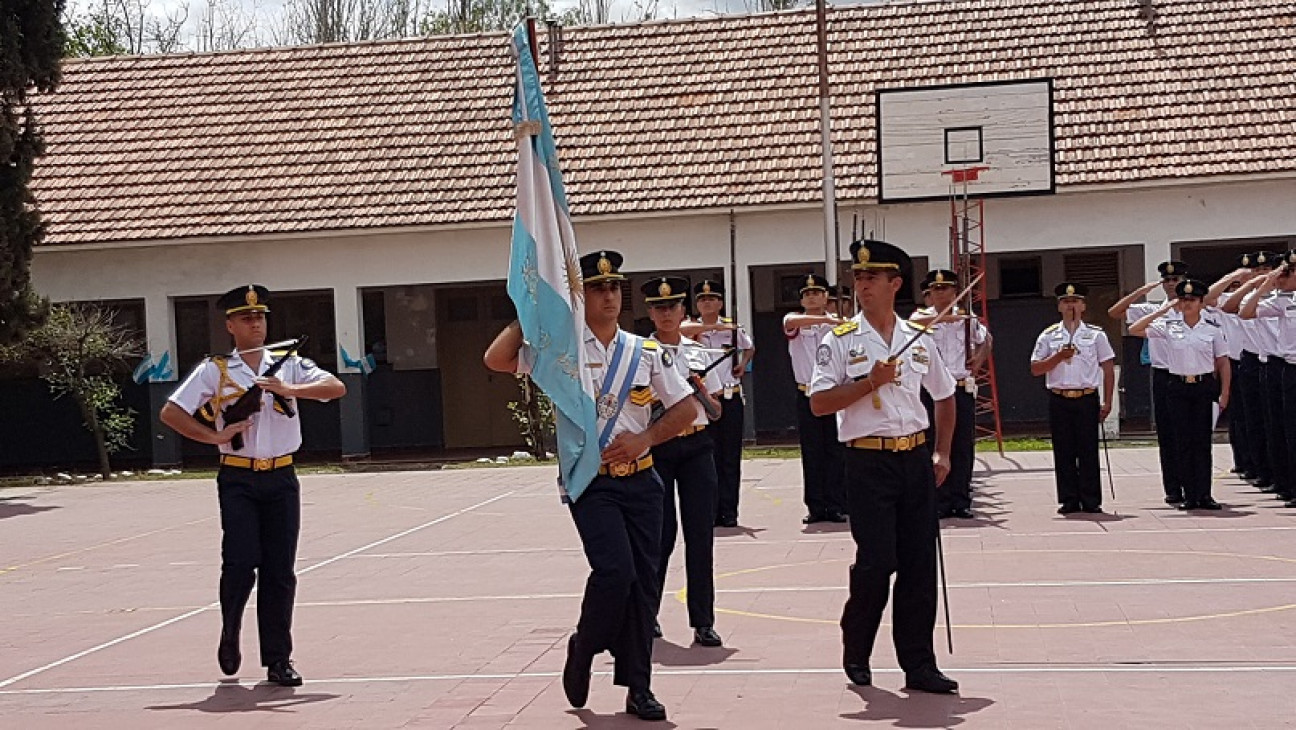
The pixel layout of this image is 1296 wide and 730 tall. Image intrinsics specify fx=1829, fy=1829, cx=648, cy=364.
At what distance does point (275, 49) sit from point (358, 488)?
44.9 ft

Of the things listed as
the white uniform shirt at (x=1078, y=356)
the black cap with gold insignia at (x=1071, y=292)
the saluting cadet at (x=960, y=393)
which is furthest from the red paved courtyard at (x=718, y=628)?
the black cap with gold insignia at (x=1071, y=292)

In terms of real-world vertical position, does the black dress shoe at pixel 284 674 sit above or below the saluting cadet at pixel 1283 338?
below

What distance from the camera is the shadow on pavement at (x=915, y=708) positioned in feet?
25.5

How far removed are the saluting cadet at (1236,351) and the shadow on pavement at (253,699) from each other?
983 centimetres

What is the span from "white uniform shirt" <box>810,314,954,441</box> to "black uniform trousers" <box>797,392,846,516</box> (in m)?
7.48

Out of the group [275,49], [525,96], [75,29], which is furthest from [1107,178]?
[75,29]

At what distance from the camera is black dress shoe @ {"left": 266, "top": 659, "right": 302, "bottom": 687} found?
9.38 meters

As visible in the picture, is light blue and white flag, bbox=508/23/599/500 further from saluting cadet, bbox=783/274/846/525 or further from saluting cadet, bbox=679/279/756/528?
saluting cadet, bbox=783/274/846/525

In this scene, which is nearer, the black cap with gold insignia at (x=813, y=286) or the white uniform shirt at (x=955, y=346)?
the black cap with gold insignia at (x=813, y=286)

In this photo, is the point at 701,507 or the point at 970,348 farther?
the point at 970,348

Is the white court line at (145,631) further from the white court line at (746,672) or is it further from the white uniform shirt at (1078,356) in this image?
the white uniform shirt at (1078,356)

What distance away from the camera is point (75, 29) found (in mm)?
51250

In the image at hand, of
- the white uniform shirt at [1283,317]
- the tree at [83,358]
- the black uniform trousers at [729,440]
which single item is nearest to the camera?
the black uniform trousers at [729,440]

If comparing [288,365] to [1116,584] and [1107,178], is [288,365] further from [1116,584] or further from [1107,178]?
[1107,178]
